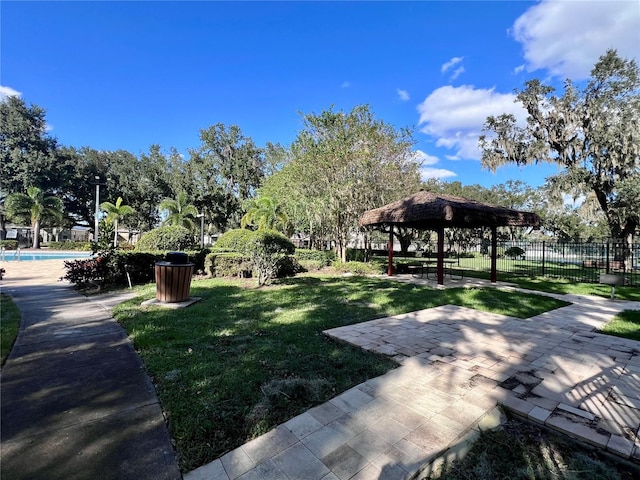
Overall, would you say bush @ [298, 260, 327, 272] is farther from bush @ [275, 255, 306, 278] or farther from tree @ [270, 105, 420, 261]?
bush @ [275, 255, 306, 278]

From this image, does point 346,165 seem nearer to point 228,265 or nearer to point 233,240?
point 233,240

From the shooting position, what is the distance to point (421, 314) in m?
5.82

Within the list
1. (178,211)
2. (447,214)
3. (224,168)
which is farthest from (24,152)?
(447,214)

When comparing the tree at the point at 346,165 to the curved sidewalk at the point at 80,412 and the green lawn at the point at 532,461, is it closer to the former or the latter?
the curved sidewalk at the point at 80,412

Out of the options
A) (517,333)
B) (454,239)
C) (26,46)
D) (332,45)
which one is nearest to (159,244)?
(26,46)

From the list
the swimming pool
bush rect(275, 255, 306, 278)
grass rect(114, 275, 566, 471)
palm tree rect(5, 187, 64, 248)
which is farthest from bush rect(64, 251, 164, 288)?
palm tree rect(5, 187, 64, 248)

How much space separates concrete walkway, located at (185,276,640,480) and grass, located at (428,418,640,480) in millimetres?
77

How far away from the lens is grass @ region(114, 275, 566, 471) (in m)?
2.32

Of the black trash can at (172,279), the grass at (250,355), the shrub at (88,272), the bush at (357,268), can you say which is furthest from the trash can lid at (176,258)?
the bush at (357,268)

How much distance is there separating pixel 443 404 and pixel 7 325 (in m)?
6.12

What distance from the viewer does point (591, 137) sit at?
14.2 metres

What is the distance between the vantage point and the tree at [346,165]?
1389 centimetres

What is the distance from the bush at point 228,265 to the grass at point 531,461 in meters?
9.13

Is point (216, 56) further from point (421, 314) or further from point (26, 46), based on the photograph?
point (421, 314)
